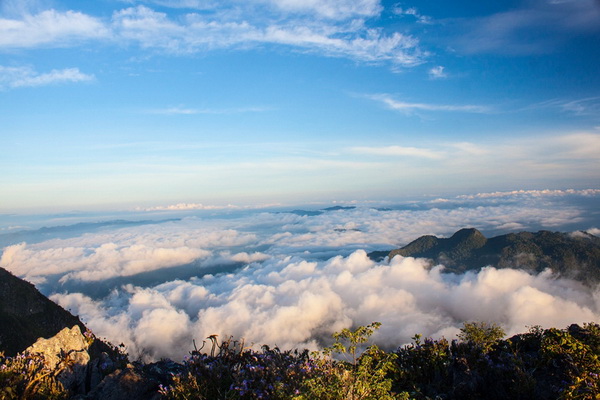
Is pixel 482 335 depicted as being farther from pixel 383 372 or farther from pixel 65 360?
pixel 65 360

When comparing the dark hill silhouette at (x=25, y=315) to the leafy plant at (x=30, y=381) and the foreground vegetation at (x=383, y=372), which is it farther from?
the foreground vegetation at (x=383, y=372)

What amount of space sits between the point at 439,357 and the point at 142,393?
763cm

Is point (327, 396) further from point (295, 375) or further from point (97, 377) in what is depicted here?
point (97, 377)

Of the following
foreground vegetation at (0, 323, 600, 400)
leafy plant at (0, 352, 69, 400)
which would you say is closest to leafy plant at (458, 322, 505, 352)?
foreground vegetation at (0, 323, 600, 400)

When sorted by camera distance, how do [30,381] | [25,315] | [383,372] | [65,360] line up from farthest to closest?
1. [25,315]
2. [65,360]
3. [383,372]
4. [30,381]

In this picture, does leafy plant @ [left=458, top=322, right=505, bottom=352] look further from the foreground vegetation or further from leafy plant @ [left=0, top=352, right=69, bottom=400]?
leafy plant @ [left=0, top=352, right=69, bottom=400]

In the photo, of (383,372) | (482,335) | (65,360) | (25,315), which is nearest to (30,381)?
(65,360)

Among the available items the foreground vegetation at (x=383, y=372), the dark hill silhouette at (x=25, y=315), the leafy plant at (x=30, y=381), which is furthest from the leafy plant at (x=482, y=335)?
the dark hill silhouette at (x=25, y=315)

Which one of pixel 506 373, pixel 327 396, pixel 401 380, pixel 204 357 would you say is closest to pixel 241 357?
pixel 204 357

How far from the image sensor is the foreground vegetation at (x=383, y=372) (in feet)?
19.1

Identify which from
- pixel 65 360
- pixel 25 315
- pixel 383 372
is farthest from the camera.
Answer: pixel 25 315

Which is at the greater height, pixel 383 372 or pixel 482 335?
pixel 383 372

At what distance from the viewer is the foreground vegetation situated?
5.84 m

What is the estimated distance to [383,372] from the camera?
6.58 m
